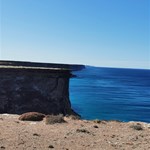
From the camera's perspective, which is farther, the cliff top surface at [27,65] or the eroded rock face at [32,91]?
the cliff top surface at [27,65]

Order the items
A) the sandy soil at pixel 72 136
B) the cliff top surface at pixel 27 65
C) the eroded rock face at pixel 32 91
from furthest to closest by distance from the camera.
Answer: the cliff top surface at pixel 27 65, the eroded rock face at pixel 32 91, the sandy soil at pixel 72 136

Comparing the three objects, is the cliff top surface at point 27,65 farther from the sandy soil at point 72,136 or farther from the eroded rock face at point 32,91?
the sandy soil at point 72,136

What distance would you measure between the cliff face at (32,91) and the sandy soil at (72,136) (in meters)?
11.6

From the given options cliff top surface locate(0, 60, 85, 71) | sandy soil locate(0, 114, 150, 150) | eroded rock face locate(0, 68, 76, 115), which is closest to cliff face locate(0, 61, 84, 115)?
eroded rock face locate(0, 68, 76, 115)

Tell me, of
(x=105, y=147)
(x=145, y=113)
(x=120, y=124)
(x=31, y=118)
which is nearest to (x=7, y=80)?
(x=31, y=118)

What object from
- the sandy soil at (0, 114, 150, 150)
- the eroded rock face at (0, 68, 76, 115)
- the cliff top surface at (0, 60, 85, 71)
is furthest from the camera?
the cliff top surface at (0, 60, 85, 71)

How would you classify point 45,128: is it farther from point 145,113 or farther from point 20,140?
point 145,113

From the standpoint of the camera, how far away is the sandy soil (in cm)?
1193

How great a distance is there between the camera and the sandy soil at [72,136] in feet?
39.1

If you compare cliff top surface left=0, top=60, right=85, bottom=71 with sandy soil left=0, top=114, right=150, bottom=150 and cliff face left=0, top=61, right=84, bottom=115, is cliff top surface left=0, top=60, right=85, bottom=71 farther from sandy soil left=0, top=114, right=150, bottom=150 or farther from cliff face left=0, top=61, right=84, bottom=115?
sandy soil left=0, top=114, right=150, bottom=150

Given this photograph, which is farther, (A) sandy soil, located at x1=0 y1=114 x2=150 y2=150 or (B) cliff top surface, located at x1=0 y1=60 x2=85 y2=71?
(B) cliff top surface, located at x1=0 y1=60 x2=85 y2=71

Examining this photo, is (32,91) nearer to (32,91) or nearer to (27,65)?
(32,91)

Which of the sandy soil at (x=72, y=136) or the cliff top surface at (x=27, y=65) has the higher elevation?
the cliff top surface at (x=27, y=65)

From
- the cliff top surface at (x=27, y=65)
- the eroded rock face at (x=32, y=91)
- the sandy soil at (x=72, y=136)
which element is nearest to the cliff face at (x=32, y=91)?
the eroded rock face at (x=32, y=91)
